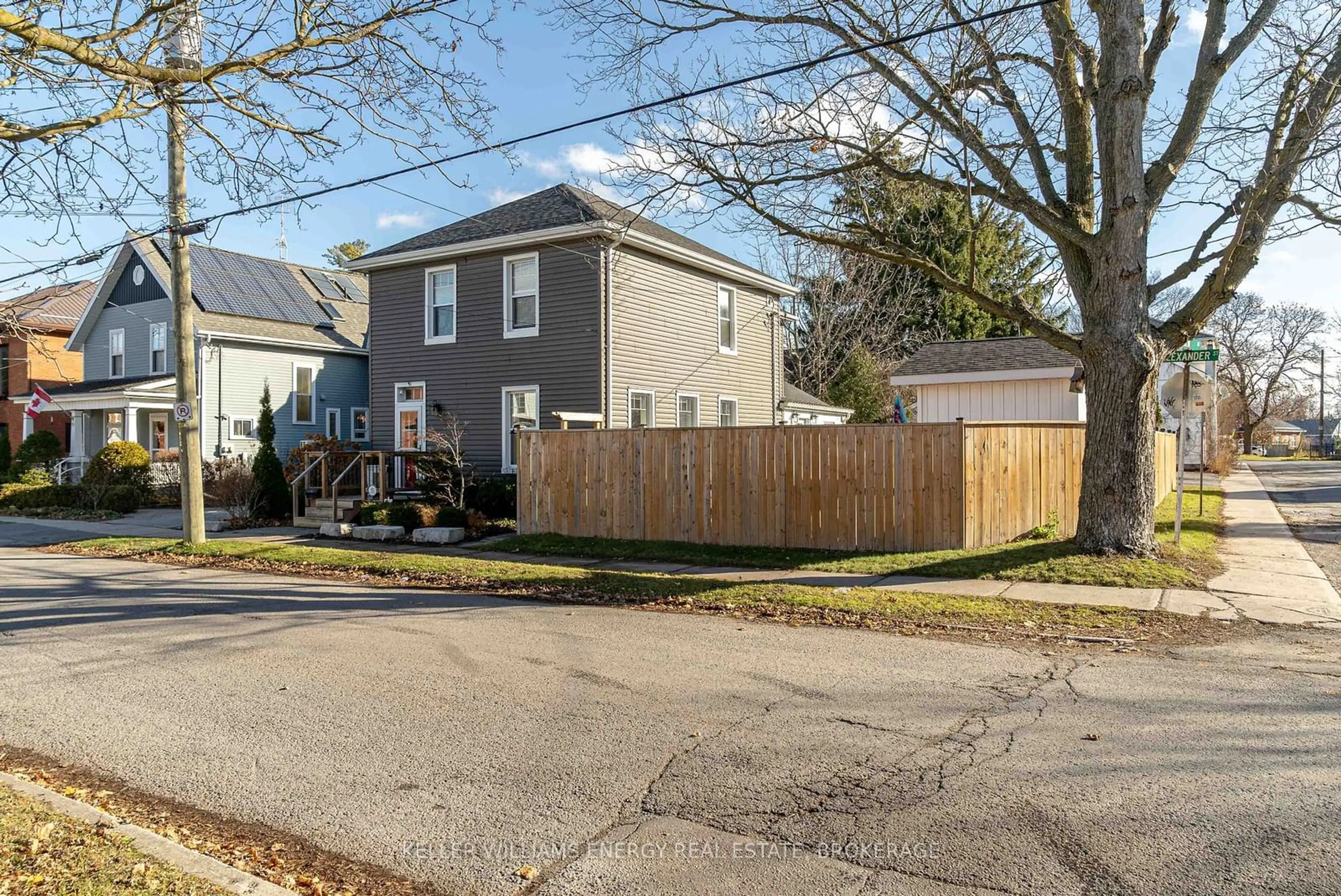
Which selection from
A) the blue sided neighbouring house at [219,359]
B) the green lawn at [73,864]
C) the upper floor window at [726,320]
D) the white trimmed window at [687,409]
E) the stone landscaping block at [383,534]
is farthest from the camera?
the blue sided neighbouring house at [219,359]

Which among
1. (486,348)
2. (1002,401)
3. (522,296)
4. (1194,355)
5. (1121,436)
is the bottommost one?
(1121,436)

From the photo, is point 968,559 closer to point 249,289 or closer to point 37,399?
point 37,399

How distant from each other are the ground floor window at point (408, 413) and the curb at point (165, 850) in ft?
58.1

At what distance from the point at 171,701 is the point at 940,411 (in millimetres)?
23838

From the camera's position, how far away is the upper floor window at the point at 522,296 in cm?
1972

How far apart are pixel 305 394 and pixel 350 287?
761cm

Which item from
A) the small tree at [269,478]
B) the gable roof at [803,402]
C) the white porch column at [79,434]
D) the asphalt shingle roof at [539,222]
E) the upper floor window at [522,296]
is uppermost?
the asphalt shingle roof at [539,222]

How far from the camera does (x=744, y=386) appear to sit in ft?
79.4

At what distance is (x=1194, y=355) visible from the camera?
14766 mm

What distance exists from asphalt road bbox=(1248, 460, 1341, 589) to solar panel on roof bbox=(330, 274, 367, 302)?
105ft

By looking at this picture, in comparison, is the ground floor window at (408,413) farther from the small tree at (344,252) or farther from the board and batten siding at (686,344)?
the small tree at (344,252)

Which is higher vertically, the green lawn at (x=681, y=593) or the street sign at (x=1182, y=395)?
the street sign at (x=1182, y=395)

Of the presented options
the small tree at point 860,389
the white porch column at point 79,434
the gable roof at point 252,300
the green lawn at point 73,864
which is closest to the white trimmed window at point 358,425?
the gable roof at point 252,300

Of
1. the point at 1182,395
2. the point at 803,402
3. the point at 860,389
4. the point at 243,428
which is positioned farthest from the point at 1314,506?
the point at 243,428
